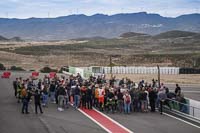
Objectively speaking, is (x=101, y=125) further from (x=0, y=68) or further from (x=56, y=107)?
(x=0, y=68)

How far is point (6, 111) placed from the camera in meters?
24.9

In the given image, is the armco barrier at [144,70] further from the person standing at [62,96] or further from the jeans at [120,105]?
the jeans at [120,105]

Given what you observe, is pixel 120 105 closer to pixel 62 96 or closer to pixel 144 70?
pixel 62 96

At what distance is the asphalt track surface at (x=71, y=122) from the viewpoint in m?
20.0

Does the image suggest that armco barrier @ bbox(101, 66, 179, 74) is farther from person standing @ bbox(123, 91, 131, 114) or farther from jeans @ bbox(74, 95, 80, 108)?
person standing @ bbox(123, 91, 131, 114)

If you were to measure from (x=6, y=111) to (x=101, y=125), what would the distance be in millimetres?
6189

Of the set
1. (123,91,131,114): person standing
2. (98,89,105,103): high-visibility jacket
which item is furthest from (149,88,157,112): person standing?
(98,89,105,103): high-visibility jacket

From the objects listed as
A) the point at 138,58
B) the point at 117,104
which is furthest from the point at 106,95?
the point at 138,58

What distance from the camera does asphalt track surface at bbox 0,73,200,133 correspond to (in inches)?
789

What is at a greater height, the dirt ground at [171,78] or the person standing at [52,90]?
the person standing at [52,90]

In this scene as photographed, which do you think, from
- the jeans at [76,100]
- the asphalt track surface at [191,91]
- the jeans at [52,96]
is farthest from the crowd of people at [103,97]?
the asphalt track surface at [191,91]

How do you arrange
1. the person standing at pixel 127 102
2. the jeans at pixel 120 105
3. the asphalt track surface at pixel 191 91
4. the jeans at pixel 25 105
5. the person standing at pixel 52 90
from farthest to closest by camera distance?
the asphalt track surface at pixel 191 91 < the person standing at pixel 52 90 < the jeans at pixel 120 105 < the person standing at pixel 127 102 < the jeans at pixel 25 105

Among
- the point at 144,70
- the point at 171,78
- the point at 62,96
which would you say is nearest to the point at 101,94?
the point at 62,96

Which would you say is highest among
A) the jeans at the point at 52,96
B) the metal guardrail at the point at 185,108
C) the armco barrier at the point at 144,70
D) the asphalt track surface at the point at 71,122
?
the armco barrier at the point at 144,70
